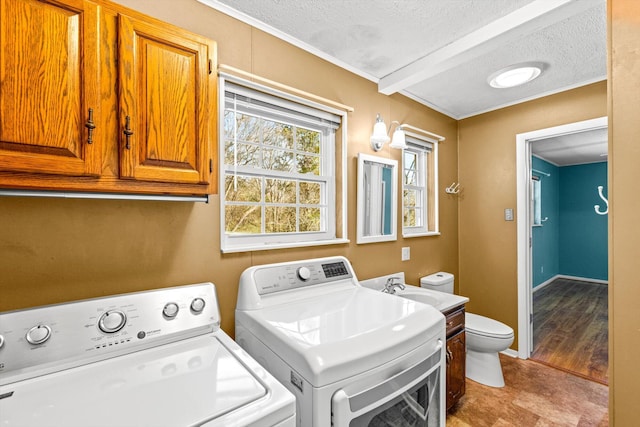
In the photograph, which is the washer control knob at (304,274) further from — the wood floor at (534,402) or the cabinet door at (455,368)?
the wood floor at (534,402)

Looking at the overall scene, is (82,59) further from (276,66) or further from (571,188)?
(571,188)

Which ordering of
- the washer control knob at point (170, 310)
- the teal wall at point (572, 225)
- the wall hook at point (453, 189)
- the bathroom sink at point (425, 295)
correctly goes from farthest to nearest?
the teal wall at point (572, 225) → the wall hook at point (453, 189) → the bathroom sink at point (425, 295) → the washer control knob at point (170, 310)

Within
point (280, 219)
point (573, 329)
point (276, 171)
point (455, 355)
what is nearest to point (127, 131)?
point (276, 171)

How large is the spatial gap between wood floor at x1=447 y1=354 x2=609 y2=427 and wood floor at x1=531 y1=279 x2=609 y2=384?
220 mm

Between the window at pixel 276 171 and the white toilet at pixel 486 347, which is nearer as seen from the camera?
the window at pixel 276 171

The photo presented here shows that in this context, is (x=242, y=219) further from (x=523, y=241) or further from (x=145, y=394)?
(x=523, y=241)

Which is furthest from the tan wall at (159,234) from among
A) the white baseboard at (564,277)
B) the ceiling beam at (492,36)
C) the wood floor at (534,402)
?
the white baseboard at (564,277)

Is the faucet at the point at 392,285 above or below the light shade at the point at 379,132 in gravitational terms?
below

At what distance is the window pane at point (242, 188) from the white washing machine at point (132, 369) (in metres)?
0.59

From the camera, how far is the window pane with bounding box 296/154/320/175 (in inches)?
76.8

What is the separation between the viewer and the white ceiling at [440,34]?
1479mm

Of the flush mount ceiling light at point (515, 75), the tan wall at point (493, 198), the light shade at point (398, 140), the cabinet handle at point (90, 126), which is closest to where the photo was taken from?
the cabinet handle at point (90, 126)

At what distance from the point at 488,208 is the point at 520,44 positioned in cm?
152

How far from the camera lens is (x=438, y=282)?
251 cm
